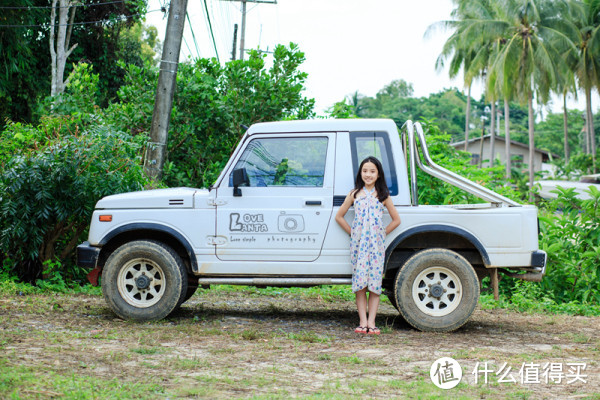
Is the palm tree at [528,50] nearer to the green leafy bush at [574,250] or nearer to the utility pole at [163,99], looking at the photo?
the green leafy bush at [574,250]

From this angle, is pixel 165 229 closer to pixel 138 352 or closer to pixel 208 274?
pixel 208 274

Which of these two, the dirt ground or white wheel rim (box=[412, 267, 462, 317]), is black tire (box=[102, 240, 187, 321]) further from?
white wheel rim (box=[412, 267, 462, 317])

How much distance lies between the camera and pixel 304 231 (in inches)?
272

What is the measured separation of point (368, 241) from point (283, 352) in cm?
147

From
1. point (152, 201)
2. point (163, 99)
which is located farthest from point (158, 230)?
point (163, 99)

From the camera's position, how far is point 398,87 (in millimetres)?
101750

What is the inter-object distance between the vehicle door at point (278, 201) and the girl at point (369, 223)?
33cm

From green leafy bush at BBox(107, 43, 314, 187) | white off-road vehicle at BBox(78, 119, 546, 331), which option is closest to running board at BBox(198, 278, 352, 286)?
white off-road vehicle at BBox(78, 119, 546, 331)

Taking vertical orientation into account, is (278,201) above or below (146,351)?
above

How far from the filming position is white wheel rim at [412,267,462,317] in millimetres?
6871

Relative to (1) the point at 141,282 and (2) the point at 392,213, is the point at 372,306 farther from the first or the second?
(1) the point at 141,282

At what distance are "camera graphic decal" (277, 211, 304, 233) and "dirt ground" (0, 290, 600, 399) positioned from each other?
3.40ft

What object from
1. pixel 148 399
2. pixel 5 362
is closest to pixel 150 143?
pixel 5 362

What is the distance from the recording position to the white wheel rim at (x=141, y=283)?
712 centimetres
